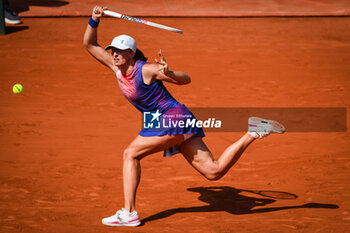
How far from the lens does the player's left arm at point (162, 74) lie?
6.65 m

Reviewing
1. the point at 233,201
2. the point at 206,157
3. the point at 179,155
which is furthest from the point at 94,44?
the point at 179,155

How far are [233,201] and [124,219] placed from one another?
5.45 ft

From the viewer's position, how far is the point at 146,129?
279 inches

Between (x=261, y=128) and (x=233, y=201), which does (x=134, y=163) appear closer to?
(x=261, y=128)

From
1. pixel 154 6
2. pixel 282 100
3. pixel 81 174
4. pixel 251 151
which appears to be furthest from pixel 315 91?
pixel 154 6

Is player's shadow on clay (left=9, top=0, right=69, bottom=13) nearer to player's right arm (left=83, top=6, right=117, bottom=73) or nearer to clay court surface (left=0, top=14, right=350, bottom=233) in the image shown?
clay court surface (left=0, top=14, right=350, bottom=233)

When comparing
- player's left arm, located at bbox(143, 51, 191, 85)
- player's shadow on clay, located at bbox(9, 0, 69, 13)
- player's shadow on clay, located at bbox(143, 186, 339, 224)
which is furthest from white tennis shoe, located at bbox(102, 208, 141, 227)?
player's shadow on clay, located at bbox(9, 0, 69, 13)

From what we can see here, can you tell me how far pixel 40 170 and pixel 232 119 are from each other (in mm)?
3820

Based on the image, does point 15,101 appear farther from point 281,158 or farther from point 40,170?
point 281,158

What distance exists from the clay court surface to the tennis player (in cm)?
61

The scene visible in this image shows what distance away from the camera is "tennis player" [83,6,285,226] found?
22.7ft

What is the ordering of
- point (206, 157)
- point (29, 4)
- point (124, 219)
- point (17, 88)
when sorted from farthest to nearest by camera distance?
point (29, 4), point (17, 88), point (206, 157), point (124, 219)

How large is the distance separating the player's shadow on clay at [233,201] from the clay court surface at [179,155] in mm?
25

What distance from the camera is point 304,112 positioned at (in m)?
11.8
